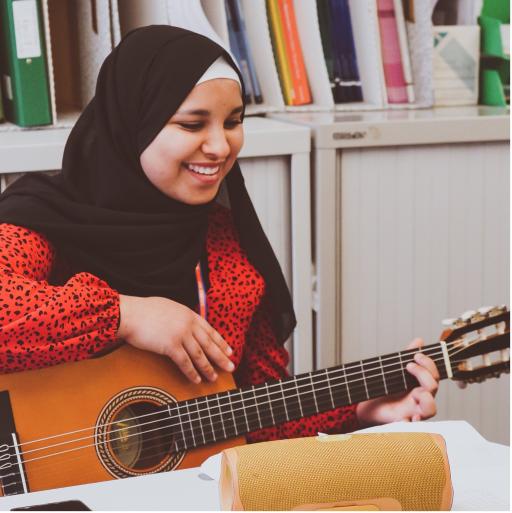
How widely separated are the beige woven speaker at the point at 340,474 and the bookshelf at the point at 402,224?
91 cm

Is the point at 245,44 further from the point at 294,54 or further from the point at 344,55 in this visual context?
the point at 344,55

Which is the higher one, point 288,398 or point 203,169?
point 203,169

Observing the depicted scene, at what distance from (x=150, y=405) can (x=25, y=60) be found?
2.38ft

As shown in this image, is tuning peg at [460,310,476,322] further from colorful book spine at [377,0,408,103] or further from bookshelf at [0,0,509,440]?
colorful book spine at [377,0,408,103]

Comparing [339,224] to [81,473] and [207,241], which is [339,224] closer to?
[207,241]

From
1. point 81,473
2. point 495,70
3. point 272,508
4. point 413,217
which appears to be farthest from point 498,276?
point 272,508

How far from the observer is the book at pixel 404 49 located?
5.82 ft

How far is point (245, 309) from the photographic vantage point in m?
1.16

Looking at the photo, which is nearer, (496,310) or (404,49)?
(496,310)

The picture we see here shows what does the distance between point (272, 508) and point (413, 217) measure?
1071 mm

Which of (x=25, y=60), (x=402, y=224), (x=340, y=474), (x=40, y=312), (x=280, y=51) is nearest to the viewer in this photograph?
(x=340, y=474)

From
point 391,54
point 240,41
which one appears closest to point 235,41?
point 240,41

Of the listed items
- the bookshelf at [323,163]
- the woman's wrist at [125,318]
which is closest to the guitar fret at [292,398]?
the woman's wrist at [125,318]

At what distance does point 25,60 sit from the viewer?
1.45 metres
